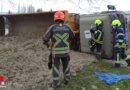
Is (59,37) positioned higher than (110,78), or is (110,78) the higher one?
(59,37)

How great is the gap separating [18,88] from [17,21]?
7.28 metres

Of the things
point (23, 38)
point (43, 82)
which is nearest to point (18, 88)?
point (43, 82)

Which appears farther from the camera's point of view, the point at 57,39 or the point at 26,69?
the point at 26,69

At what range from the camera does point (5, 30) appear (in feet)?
34.7

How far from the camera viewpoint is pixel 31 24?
9781mm

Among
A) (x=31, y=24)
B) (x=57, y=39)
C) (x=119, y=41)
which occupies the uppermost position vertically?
(x=31, y=24)

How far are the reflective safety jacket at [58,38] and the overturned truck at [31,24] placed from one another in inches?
186

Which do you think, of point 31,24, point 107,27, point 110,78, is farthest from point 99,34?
point 31,24

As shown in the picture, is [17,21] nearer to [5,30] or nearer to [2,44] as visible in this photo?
[5,30]

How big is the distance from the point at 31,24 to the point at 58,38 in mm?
6564

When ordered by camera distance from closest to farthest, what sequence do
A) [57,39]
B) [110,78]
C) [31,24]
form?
1. [57,39]
2. [110,78]
3. [31,24]

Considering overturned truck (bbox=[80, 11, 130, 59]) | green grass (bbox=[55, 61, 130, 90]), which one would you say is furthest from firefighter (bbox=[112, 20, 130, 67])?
overturned truck (bbox=[80, 11, 130, 59])

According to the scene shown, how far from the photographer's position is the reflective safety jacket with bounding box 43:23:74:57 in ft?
11.8

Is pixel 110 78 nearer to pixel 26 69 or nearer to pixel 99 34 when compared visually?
pixel 99 34
